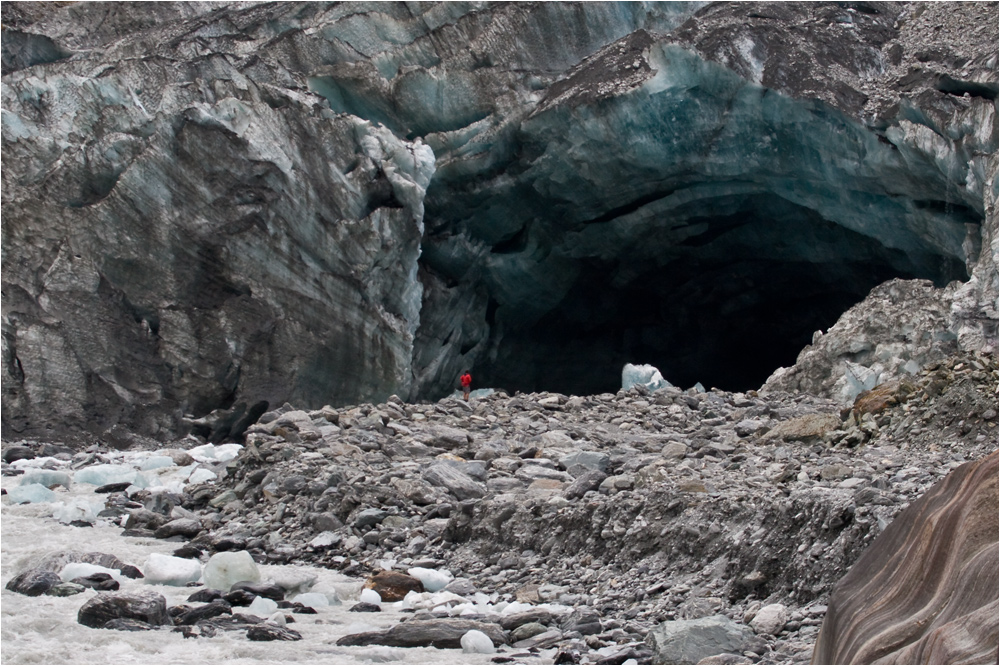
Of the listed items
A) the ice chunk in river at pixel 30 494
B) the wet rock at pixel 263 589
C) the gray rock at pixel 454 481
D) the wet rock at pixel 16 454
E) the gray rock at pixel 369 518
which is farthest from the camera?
the wet rock at pixel 16 454

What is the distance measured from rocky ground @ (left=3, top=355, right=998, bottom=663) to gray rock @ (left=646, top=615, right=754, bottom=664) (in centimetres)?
4

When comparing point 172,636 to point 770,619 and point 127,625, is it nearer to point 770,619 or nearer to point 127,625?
point 127,625

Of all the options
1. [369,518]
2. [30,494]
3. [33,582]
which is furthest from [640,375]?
[33,582]

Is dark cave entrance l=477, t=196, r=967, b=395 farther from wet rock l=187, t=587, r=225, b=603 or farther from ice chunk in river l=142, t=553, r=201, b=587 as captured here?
wet rock l=187, t=587, r=225, b=603

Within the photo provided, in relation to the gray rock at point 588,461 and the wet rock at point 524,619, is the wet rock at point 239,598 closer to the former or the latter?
the wet rock at point 524,619

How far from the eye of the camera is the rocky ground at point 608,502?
3.78m

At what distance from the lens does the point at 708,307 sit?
19.1 metres

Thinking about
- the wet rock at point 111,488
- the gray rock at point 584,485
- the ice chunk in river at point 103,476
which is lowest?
the gray rock at point 584,485

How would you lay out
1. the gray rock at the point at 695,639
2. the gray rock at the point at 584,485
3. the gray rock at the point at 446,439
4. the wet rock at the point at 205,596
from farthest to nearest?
the gray rock at the point at 446,439 < the gray rock at the point at 584,485 < the wet rock at the point at 205,596 < the gray rock at the point at 695,639

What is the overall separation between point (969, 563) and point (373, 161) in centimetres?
1234

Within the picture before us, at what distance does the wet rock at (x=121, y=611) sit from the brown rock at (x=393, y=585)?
41.9 inches

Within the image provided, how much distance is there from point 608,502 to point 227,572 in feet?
6.56

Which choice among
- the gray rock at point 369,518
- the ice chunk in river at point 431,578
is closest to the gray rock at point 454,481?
the gray rock at point 369,518

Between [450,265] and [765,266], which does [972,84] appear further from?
[450,265]
